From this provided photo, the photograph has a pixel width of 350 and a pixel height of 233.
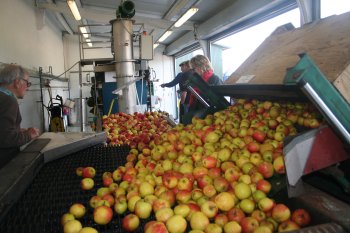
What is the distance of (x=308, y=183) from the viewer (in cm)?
139

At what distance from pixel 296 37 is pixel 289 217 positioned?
4.57 feet

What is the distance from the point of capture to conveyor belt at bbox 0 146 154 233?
1274 millimetres

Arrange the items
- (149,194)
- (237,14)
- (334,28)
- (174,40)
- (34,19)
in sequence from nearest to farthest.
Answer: (149,194) → (334,28) → (237,14) → (34,19) → (174,40)

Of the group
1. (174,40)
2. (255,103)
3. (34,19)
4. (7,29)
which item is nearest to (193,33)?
(174,40)

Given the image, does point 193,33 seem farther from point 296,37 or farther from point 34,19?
point 296,37

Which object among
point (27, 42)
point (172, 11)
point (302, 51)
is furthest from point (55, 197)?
point (172, 11)

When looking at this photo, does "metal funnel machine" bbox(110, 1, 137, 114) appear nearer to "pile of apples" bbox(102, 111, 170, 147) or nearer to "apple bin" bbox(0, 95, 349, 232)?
"pile of apples" bbox(102, 111, 170, 147)

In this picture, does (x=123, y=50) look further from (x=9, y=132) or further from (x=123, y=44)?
(x=9, y=132)

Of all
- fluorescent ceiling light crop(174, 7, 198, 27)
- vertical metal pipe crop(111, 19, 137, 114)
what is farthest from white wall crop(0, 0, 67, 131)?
fluorescent ceiling light crop(174, 7, 198, 27)

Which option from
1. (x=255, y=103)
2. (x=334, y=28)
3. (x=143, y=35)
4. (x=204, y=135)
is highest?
(x=143, y=35)

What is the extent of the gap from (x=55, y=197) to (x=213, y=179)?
844mm

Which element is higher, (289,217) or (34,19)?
(34,19)

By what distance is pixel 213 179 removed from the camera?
161 cm

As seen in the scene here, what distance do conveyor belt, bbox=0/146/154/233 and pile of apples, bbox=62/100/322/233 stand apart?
0.23 feet
